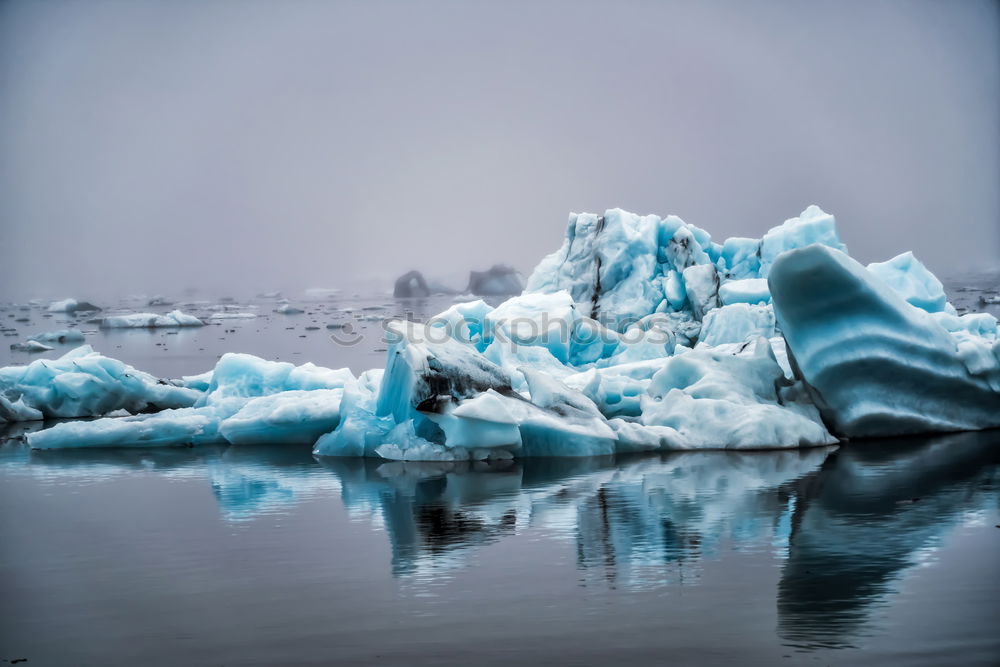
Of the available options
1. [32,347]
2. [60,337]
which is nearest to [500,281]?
[60,337]

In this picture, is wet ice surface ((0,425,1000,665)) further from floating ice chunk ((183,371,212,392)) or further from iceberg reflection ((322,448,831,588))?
floating ice chunk ((183,371,212,392))

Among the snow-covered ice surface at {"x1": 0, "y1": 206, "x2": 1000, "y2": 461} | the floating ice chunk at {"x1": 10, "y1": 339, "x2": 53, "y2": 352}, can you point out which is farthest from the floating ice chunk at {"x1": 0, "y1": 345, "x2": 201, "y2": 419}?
the floating ice chunk at {"x1": 10, "y1": 339, "x2": 53, "y2": 352}

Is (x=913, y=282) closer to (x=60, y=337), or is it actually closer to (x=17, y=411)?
(x=17, y=411)

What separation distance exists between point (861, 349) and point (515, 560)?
5.39 metres

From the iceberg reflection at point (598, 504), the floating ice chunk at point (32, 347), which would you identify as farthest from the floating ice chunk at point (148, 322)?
the iceberg reflection at point (598, 504)

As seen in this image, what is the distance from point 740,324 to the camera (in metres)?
15.5

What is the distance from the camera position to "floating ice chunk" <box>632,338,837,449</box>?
1056cm

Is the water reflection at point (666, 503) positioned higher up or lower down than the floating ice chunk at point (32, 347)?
lower down

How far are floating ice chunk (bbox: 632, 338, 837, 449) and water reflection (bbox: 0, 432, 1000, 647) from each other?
0.26 meters

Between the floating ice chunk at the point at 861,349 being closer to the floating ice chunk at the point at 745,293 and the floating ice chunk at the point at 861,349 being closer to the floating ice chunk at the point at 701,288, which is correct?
the floating ice chunk at the point at 745,293

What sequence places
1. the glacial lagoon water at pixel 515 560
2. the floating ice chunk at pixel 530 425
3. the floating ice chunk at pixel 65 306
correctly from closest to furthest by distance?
the glacial lagoon water at pixel 515 560 → the floating ice chunk at pixel 530 425 → the floating ice chunk at pixel 65 306

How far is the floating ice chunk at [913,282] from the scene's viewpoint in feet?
49.2

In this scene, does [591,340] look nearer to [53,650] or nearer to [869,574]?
[869,574]

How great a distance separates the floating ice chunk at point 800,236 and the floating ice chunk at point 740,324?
4.68ft
